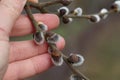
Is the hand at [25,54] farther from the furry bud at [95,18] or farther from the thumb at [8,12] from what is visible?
the furry bud at [95,18]

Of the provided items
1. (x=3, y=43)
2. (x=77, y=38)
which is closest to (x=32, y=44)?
(x=3, y=43)

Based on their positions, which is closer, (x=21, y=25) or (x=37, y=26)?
(x=37, y=26)

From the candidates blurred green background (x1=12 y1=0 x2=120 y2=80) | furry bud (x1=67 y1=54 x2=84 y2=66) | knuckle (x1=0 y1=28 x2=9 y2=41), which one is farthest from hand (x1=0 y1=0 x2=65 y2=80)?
blurred green background (x1=12 y1=0 x2=120 y2=80)

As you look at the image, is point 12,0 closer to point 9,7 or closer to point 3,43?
point 9,7

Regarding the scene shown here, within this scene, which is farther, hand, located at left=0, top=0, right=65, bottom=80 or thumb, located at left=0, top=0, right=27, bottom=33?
hand, located at left=0, top=0, right=65, bottom=80

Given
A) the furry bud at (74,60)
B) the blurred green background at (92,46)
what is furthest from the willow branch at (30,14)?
the blurred green background at (92,46)

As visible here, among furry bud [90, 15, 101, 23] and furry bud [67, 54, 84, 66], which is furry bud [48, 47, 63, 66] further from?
furry bud [90, 15, 101, 23]

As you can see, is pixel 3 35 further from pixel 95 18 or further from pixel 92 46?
pixel 92 46
